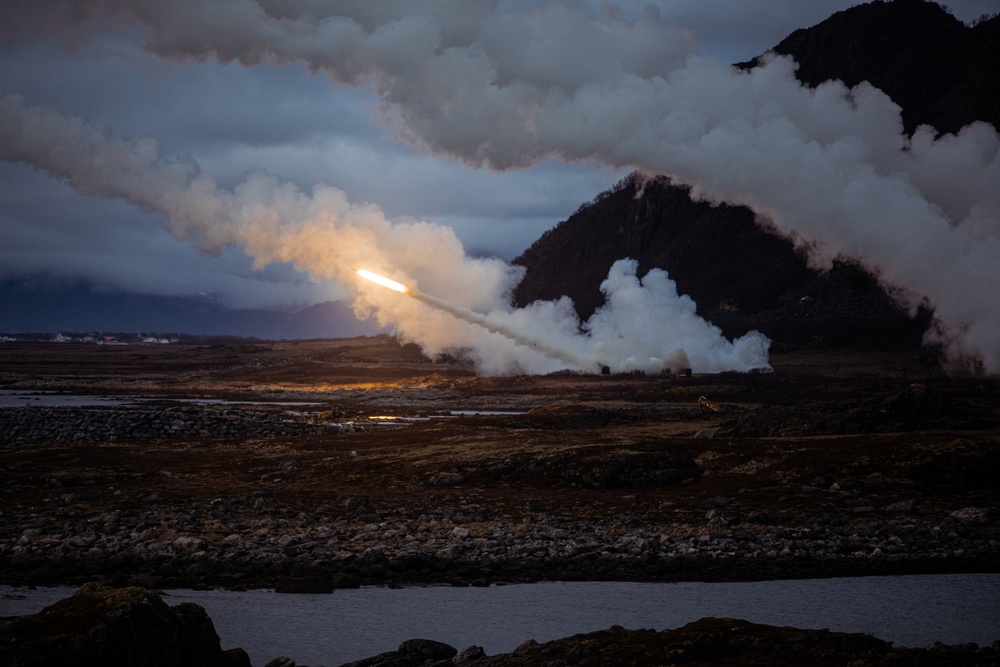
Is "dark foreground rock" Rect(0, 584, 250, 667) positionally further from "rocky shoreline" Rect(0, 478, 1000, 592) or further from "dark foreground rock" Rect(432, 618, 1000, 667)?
"rocky shoreline" Rect(0, 478, 1000, 592)

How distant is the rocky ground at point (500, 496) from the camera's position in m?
41.1

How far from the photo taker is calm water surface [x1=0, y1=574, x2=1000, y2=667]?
32.6 m

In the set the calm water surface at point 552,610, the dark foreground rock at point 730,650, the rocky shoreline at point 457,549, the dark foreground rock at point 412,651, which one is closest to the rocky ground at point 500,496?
the rocky shoreline at point 457,549

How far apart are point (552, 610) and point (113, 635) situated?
1717cm

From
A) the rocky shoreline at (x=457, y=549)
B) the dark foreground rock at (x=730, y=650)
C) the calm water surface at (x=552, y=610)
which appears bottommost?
the calm water surface at (x=552, y=610)

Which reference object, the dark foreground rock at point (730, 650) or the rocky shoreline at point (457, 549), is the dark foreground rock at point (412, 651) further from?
the rocky shoreline at point (457, 549)

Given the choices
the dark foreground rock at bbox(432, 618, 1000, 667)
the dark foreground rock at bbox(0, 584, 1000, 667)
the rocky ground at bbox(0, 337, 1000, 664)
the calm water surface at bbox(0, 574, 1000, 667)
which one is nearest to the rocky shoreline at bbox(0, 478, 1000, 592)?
the rocky ground at bbox(0, 337, 1000, 664)

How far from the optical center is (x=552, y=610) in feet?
118

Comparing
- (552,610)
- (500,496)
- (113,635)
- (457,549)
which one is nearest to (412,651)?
(113,635)

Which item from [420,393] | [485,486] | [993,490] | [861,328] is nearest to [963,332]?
[861,328]

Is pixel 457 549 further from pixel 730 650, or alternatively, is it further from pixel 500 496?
pixel 730 650

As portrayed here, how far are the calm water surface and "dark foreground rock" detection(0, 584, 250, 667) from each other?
5517 mm

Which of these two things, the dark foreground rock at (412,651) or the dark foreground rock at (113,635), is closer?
the dark foreground rock at (113,635)

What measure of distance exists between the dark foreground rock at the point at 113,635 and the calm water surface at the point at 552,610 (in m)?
5.52
